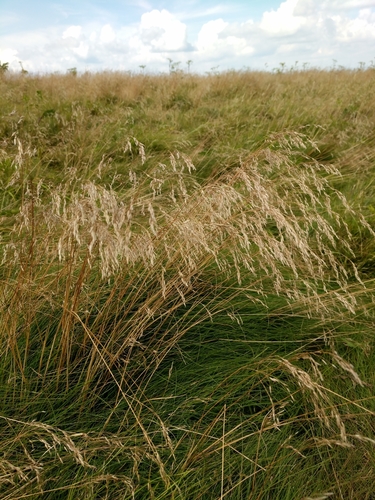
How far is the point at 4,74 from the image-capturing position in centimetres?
752

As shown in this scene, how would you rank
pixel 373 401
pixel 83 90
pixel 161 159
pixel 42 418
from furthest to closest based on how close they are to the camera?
pixel 83 90 → pixel 161 159 → pixel 373 401 → pixel 42 418

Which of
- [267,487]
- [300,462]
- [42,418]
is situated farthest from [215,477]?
[42,418]

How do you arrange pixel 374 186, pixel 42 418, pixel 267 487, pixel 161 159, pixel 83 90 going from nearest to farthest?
pixel 267 487 < pixel 42 418 < pixel 374 186 < pixel 161 159 < pixel 83 90

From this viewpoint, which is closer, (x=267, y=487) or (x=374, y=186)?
(x=267, y=487)

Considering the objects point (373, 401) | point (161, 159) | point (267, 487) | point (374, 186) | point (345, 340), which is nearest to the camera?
point (267, 487)

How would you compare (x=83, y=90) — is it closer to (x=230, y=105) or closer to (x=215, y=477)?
(x=230, y=105)

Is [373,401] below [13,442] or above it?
below

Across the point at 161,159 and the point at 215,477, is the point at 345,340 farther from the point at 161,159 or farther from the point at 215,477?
the point at 161,159

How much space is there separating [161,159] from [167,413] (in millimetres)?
2793

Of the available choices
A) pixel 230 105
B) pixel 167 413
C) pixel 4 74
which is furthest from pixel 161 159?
pixel 4 74

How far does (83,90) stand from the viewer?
6.38m

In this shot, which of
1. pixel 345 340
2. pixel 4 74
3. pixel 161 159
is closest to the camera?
pixel 345 340

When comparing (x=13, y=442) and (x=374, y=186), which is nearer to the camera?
(x=13, y=442)

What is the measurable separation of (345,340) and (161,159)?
259cm
